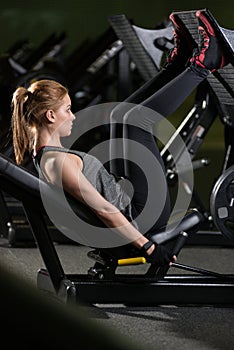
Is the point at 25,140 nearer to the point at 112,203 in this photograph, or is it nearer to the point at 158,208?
the point at 112,203

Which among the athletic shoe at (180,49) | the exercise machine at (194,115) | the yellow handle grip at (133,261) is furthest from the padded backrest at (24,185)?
the exercise machine at (194,115)

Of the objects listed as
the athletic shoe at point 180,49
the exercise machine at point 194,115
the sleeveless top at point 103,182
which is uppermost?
the athletic shoe at point 180,49

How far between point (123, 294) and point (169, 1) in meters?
8.64

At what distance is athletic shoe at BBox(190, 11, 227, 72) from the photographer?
2.32m

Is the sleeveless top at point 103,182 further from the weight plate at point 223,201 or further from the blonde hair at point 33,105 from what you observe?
the weight plate at point 223,201

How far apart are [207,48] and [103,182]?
588 millimetres

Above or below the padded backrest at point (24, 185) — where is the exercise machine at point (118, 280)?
below

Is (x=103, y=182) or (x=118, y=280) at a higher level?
(x=103, y=182)

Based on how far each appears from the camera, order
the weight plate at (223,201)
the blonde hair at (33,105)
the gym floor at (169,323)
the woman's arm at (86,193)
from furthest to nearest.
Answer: the weight plate at (223,201), the blonde hair at (33,105), the woman's arm at (86,193), the gym floor at (169,323)

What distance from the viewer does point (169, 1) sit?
10.4 m

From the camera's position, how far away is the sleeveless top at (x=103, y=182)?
2312 millimetres

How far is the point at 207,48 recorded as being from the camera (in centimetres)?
232

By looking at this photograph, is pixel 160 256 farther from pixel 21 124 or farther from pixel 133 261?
pixel 21 124

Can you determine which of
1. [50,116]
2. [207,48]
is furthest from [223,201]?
[50,116]
